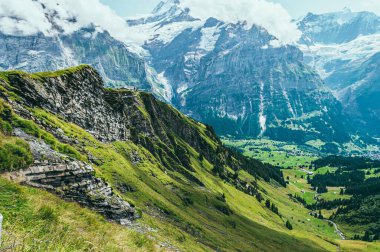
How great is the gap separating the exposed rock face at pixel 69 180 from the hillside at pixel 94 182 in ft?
0.71

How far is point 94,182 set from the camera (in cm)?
7800

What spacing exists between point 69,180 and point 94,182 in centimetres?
935

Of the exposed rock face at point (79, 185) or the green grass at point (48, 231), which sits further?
the exposed rock face at point (79, 185)

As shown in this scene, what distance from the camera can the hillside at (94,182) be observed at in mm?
17016

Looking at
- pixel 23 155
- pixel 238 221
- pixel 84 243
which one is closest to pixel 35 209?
pixel 84 243

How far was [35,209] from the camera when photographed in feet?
54.5

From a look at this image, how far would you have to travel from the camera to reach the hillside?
17.0 m

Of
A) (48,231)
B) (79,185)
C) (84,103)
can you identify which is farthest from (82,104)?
(48,231)

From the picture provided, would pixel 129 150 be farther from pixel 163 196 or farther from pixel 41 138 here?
pixel 41 138

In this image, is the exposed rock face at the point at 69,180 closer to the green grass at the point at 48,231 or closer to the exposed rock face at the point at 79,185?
the exposed rock face at the point at 79,185

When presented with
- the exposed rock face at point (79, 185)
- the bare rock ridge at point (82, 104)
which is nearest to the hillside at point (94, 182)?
the exposed rock face at point (79, 185)

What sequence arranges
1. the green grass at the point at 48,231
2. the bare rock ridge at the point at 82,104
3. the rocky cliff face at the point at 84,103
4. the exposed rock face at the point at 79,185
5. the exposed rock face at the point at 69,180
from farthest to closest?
the rocky cliff face at the point at 84,103
the bare rock ridge at the point at 82,104
the exposed rock face at the point at 79,185
the exposed rock face at the point at 69,180
the green grass at the point at 48,231

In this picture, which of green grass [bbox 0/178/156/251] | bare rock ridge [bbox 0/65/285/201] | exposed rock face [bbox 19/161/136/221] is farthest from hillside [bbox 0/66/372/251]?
bare rock ridge [bbox 0/65/285/201]

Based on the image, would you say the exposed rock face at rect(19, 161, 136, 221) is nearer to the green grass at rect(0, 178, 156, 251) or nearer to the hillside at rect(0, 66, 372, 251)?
the hillside at rect(0, 66, 372, 251)
